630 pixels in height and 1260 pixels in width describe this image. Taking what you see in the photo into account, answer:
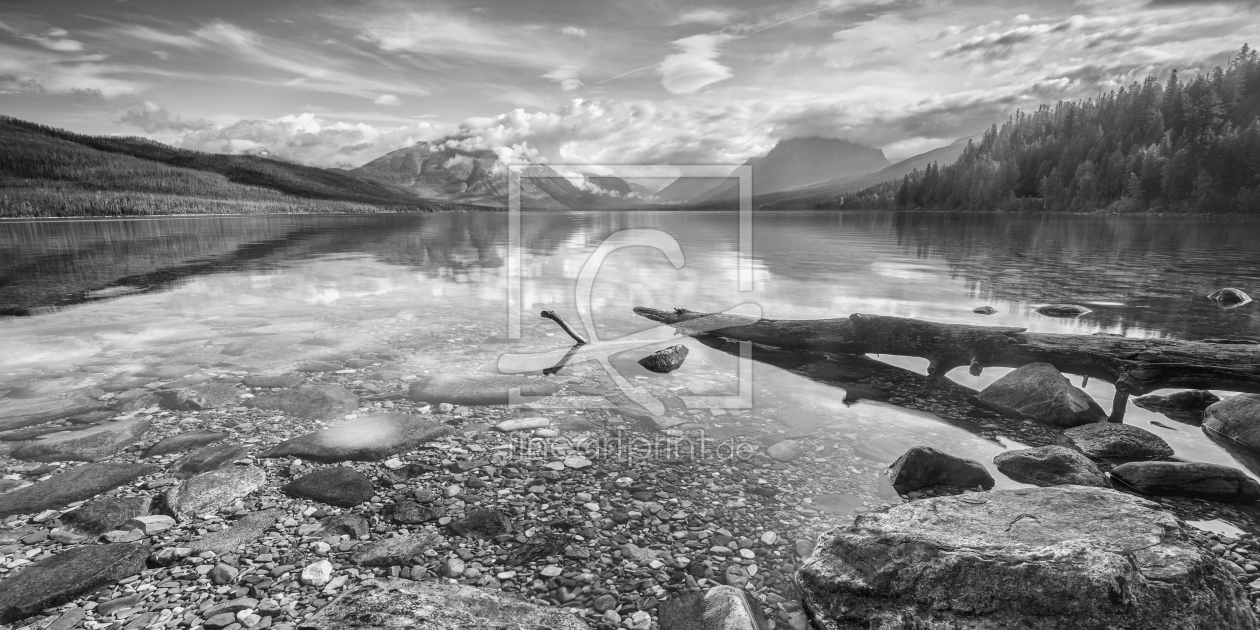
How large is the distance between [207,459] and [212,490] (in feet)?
4.19

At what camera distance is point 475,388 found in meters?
11.9

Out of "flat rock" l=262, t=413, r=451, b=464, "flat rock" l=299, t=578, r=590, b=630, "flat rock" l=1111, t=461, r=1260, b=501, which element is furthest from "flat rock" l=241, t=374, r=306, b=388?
"flat rock" l=1111, t=461, r=1260, b=501

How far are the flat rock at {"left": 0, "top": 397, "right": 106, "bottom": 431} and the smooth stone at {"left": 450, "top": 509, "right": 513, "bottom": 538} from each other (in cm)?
875

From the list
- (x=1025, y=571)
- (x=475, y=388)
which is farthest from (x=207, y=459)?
(x=1025, y=571)

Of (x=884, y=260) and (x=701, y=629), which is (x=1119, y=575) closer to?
(x=701, y=629)

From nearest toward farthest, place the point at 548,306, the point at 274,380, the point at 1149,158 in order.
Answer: the point at 274,380 → the point at 548,306 → the point at 1149,158

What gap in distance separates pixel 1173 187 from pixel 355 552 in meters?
202

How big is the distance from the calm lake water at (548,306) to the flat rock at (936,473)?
0.46m

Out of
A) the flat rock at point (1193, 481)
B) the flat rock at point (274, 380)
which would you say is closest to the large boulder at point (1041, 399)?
the flat rock at point (1193, 481)

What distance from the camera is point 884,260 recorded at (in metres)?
45.2

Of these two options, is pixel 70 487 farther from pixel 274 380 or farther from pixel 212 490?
pixel 274 380

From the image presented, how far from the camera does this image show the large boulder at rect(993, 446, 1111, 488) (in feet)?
26.2

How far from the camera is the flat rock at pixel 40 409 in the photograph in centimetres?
981

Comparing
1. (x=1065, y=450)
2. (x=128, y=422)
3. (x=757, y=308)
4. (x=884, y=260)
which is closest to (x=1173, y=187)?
(x=884, y=260)
